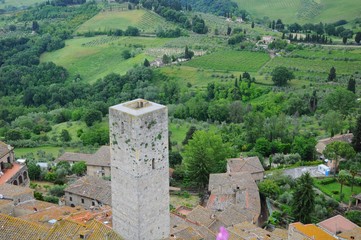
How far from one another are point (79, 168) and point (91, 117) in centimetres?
2257

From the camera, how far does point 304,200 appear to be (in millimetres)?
38312

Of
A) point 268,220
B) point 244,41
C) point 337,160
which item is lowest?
point 268,220

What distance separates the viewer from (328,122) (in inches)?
2378

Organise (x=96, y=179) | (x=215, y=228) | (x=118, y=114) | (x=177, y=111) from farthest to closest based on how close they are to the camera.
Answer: (x=177, y=111)
(x=96, y=179)
(x=215, y=228)
(x=118, y=114)

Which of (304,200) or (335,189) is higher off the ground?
(304,200)

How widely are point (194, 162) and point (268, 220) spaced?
418 inches

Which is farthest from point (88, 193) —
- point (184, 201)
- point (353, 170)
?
point (353, 170)

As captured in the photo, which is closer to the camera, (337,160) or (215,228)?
(215,228)

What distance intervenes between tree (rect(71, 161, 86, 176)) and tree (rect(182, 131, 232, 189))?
11.5m

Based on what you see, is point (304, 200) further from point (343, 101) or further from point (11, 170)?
point (343, 101)

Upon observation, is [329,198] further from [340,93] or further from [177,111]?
[177,111]

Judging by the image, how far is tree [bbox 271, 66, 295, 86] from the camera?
276 feet

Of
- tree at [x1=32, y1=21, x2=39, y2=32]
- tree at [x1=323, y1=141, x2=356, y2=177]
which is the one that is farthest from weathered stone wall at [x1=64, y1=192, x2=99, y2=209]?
tree at [x1=32, y1=21, x2=39, y2=32]

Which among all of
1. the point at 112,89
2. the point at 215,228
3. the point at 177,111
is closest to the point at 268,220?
the point at 215,228
